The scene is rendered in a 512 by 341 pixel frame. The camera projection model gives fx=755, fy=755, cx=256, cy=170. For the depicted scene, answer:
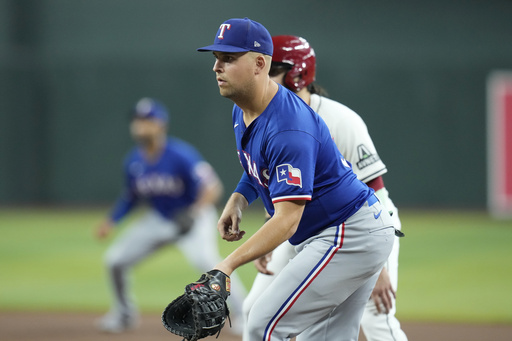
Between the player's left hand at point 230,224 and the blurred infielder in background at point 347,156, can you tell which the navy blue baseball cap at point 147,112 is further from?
the player's left hand at point 230,224

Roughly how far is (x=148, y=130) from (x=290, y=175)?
4.92m

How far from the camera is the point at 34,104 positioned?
18.5m

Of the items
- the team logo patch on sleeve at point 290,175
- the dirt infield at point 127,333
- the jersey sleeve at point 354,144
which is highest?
the team logo patch on sleeve at point 290,175

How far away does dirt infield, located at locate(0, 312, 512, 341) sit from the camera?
671cm

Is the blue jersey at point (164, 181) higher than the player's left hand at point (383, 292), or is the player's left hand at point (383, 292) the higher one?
the player's left hand at point (383, 292)

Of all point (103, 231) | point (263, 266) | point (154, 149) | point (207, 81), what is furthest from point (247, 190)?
point (207, 81)

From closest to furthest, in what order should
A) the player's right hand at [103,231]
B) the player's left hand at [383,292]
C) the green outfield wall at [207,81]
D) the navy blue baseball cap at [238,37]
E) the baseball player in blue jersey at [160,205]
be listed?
the navy blue baseball cap at [238,37]
the player's left hand at [383,292]
the baseball player in blue jersey at [160,205]
the player's right hand at [103,231]
the green outfield wall at [207,81]

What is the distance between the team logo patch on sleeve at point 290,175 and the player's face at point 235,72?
1.40ft

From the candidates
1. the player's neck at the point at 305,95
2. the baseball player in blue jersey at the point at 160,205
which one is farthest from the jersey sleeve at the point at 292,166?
the baseball player in blue jersey at the point at 160,205

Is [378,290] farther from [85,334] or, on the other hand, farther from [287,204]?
[85,334]

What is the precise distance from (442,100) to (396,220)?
45.9 feet

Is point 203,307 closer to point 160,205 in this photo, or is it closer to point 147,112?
point 160,205

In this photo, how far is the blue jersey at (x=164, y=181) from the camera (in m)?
7.94

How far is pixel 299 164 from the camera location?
3.30 meters
